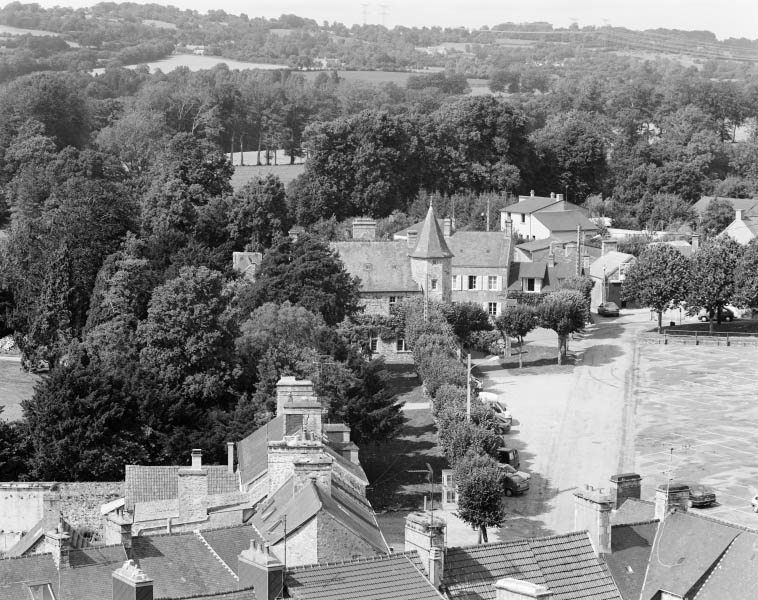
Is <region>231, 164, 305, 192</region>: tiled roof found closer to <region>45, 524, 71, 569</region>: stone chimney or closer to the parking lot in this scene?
the parking lot

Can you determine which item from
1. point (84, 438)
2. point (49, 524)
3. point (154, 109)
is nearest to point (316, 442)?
point (49, 524)

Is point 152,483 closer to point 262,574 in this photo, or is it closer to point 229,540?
point 229,540

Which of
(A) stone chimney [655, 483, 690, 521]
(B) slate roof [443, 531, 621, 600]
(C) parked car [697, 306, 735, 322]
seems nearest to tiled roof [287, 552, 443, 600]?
(B) slate roof [443, 531, 621, 600]

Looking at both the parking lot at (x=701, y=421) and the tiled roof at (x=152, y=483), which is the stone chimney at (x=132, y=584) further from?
the parking lot at (x=701, y=421)

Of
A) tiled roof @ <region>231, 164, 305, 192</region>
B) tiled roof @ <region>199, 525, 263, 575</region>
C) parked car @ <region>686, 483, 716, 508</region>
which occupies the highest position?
tiled roof @ <region>199, 525, 263, 575</region>

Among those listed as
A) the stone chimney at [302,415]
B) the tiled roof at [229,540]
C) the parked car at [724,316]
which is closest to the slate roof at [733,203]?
the parked car at [724,316]
